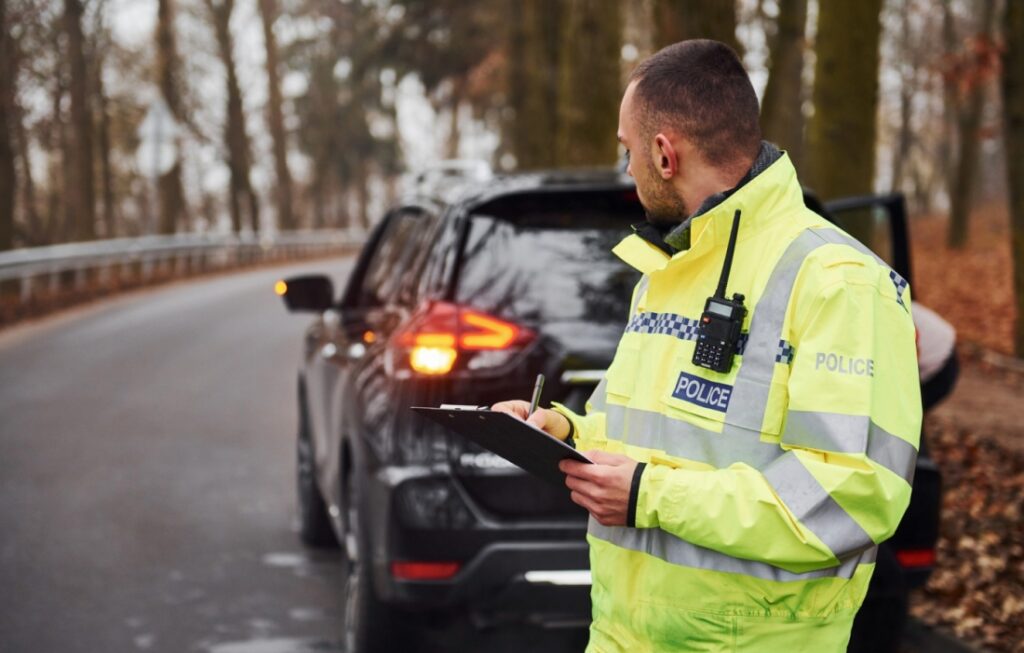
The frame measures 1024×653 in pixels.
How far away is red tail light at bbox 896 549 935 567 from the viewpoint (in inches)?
179

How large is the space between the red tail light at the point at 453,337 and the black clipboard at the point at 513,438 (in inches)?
74.5

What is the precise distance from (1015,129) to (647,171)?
35.9ft

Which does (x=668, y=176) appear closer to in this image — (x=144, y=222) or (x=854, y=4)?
(x=854, y=4)

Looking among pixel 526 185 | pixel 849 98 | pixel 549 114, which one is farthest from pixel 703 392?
pixel 549 114

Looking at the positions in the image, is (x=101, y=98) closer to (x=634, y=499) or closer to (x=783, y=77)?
(x=783, y=77)

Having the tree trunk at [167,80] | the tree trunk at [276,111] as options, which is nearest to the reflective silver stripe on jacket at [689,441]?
the tree trunk at [167,80]

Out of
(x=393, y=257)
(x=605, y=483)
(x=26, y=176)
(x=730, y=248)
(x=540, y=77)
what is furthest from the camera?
(x=26, y=176)

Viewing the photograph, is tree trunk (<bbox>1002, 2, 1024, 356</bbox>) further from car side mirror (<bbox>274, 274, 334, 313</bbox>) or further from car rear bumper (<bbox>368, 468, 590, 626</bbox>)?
car rear bumper (<bbox>368, 468, 590, 626</bbox>)

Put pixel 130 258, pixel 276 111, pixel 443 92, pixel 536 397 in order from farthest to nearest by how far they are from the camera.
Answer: pixel 276 111 < pixel 443 92 < pixel 130 258 < pixel 536 397

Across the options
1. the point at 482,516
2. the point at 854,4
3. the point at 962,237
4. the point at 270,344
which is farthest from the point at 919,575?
the point at 962,237

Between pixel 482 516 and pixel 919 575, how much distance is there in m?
1.50

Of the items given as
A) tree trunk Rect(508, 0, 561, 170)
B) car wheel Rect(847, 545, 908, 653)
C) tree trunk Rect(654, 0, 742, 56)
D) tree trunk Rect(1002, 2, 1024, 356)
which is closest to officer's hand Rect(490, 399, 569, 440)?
car wheel Rect(847, 545, 908, 653)

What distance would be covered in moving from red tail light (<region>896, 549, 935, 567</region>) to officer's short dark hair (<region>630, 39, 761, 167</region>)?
100 inches

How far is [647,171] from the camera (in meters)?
2.46
